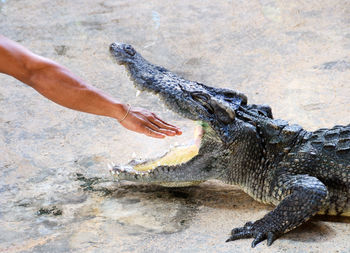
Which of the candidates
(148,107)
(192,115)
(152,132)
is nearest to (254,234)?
(192,115)

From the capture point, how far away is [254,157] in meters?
4.45

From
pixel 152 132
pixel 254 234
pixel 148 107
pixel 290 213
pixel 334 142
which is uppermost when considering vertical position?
pixel 334 142

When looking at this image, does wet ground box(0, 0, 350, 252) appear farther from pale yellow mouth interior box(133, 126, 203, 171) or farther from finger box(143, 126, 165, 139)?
finger box(143, 126, 165, 139)

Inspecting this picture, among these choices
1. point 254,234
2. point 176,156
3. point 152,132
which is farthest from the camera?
point 176,156

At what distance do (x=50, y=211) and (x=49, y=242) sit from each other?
0.54 metres

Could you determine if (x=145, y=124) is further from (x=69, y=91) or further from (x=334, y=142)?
(x=334, y=142)

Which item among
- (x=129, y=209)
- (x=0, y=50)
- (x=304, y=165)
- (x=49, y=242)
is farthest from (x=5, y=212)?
(x=304, y=165)

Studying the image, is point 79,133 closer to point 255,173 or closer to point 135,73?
point 135,73

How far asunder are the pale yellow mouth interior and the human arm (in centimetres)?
20

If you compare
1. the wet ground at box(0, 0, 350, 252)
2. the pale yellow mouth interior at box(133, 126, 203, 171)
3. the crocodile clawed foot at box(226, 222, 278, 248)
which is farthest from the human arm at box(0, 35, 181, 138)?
the crocodile clawed foot at box(226, 222, 278, 248)

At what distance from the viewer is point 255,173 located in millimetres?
4461

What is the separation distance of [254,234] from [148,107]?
283 centimetres

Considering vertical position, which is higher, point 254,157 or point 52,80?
point 52,80

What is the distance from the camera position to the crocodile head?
14.6 ft
